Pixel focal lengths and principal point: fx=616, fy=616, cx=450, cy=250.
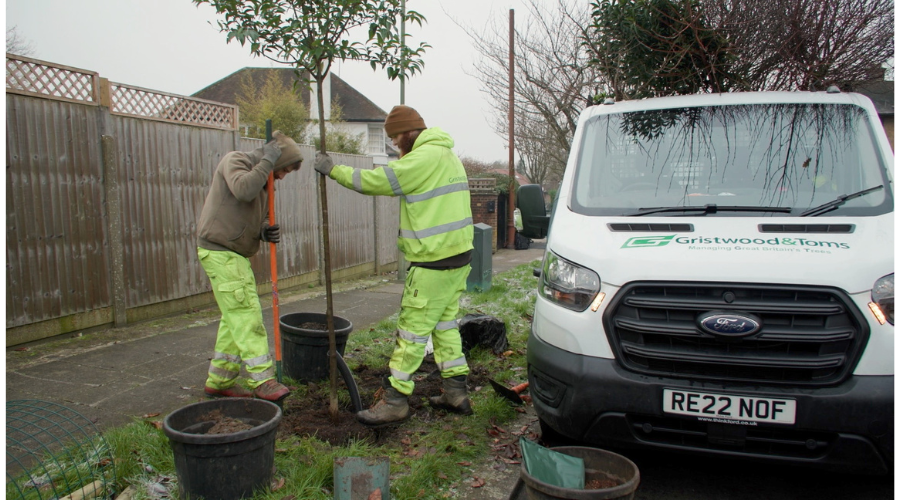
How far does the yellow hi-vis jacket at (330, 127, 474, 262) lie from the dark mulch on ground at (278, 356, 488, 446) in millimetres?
1071

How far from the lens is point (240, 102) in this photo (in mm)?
27250

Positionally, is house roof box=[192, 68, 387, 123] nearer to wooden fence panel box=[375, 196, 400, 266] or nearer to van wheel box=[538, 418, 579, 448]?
wooden fence panel box=[375, 196, 400, 266]

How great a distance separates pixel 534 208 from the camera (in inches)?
174

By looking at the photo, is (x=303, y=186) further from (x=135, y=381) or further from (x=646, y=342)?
(x=646, y=342)

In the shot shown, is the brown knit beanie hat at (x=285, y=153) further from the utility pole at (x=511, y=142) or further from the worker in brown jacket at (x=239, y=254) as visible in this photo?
the utility pole at (x=511, y=142)

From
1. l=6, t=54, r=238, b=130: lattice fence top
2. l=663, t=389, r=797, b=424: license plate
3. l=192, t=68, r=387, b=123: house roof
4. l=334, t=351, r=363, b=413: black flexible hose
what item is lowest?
l=334, t=351, r=363, b=413: black flexible hose

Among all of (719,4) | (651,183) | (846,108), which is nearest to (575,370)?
(651,183)

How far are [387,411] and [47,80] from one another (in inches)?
178

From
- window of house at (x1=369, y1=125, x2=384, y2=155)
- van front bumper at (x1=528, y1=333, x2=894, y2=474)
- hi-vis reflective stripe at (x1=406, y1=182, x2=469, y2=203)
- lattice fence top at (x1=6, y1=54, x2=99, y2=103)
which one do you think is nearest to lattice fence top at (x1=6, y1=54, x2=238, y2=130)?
lattice fence top at (x1=6, y1=54, x2=99, y2=103)

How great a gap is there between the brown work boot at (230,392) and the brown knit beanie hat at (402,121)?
2087 millimetres

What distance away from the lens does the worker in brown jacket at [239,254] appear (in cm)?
396

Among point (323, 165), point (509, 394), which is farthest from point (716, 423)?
point (323, 165)

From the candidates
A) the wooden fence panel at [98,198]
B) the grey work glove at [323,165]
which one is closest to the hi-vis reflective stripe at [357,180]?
the grey work glove at [323,165]

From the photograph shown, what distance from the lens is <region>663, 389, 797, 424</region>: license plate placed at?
2682 millimetres
